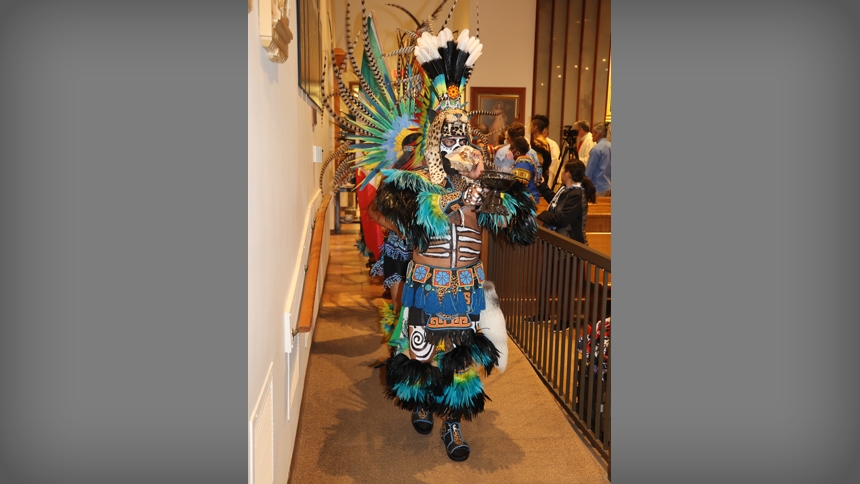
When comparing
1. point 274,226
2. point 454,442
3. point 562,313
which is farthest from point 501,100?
point 274,226

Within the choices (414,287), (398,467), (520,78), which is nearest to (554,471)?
(398,467)

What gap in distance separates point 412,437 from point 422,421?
0.29 ft

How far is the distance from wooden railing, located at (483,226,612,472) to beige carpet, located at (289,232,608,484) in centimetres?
10

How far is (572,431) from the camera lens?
10.9ft

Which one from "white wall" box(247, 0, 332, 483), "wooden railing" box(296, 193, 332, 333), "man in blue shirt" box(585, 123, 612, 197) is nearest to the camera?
"white wall" box(247, 0, 332, 483)

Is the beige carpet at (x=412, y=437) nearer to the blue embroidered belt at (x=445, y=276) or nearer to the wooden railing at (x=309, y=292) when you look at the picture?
the wooden railing at (x=309, y=292)

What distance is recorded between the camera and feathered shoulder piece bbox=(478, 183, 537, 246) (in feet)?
9.39

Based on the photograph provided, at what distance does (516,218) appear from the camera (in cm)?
292

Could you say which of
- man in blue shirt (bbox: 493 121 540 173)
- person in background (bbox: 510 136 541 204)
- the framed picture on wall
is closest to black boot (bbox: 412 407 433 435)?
man in blue shirt (bbox: 493 121 540 173)

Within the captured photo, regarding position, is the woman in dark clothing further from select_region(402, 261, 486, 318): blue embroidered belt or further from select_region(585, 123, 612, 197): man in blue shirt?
select_region(585, 123, 612, 197): man in blue shirt

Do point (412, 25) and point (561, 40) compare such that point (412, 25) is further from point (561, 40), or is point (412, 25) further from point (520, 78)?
point (561, 40)

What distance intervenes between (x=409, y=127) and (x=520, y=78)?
782cm

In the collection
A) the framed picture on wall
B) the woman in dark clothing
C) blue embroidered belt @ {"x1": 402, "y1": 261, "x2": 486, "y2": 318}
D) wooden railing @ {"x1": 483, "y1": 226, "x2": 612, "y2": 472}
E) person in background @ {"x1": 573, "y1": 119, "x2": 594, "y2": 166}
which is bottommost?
wooden railing @ {"x1": 483, "y1": 226, "x2": 612, "y2": 472}

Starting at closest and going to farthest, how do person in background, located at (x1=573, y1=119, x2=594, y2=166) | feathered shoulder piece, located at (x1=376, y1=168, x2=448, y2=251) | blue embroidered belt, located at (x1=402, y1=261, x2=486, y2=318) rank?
1. feathered shoulder piece, located at (x1=376, y1=168, x2=448, y2=251)
2. blue embroidered belt, located at (x1=402, y1=261, x2=486, y2=318)
3. person in background, located at (x1=573, y1=119, x2=594, y2=166)
